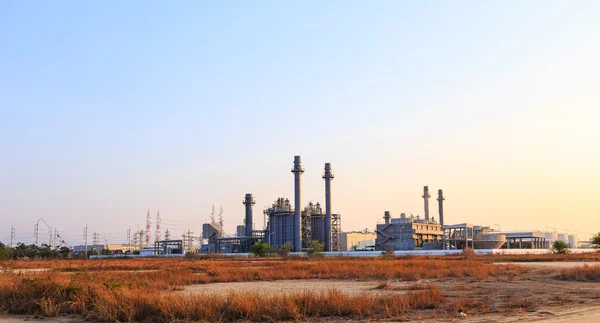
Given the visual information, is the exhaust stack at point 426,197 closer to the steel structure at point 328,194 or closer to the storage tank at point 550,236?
the storage tank at point 550,236

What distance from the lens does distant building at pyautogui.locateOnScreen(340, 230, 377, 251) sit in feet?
526

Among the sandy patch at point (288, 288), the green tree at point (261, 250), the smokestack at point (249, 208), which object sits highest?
the smokestack at point (249, 208)

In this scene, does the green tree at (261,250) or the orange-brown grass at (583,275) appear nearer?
the orange-brown grass at (583,275)

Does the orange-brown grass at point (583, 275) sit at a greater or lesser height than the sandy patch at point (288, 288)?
greater

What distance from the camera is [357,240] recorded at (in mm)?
168625

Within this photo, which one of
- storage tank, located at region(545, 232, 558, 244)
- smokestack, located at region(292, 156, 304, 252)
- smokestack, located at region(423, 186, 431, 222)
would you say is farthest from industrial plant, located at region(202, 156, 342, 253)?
storage tank, located at region(545, 232, 558, 244)

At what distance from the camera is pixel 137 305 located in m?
20.3

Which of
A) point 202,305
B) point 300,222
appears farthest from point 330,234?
point 202,305

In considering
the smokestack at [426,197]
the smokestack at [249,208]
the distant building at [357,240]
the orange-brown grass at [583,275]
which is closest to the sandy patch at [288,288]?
the orange-brown grass at [583,275]

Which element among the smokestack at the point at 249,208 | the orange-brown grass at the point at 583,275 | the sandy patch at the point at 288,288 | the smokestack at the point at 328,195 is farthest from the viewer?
the smokestack at the point at 249,208

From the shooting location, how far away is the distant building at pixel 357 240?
526ft

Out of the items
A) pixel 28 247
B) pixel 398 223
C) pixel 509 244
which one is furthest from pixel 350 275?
pixel 28 247

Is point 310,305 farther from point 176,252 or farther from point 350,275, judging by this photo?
point 176,252

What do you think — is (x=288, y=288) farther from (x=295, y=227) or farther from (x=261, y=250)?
(x=295, y=227)
